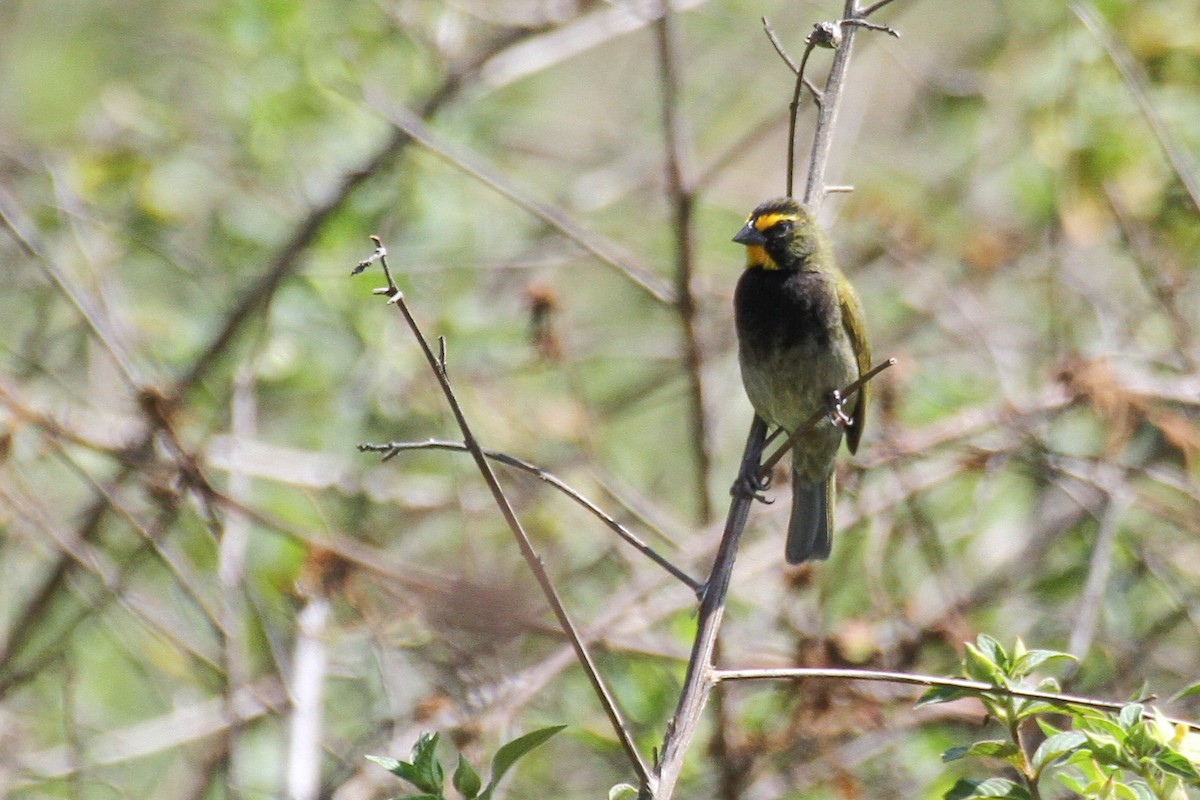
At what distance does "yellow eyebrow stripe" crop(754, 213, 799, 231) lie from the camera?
15.5 feet

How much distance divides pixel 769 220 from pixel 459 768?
2812mm

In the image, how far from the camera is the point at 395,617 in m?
4.98

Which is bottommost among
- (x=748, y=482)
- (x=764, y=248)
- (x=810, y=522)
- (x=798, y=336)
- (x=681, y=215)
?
(x=748, y=482)

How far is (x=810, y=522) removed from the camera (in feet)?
16.8

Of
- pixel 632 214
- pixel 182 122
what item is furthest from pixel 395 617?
pixel 632 214

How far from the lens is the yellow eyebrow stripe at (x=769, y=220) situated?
472cm

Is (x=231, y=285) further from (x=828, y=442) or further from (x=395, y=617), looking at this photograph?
(x=828, y=442)

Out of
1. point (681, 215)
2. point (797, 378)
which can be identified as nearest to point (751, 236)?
point (681, 215)

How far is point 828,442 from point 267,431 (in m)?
3.58

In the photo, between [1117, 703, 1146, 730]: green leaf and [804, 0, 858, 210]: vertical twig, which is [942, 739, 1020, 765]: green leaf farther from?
[804, 0, 858, 210]: vertical twig

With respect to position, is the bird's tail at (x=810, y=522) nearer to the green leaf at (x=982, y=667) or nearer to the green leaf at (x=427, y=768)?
the green leaf at (x=982, y=667)

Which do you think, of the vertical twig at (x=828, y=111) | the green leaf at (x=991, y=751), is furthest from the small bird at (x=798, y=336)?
the green leaf at (x=991, y=751)

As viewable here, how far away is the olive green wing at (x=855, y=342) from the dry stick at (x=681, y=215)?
58 cm

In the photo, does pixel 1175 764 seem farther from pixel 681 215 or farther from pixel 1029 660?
pixel 681 215
